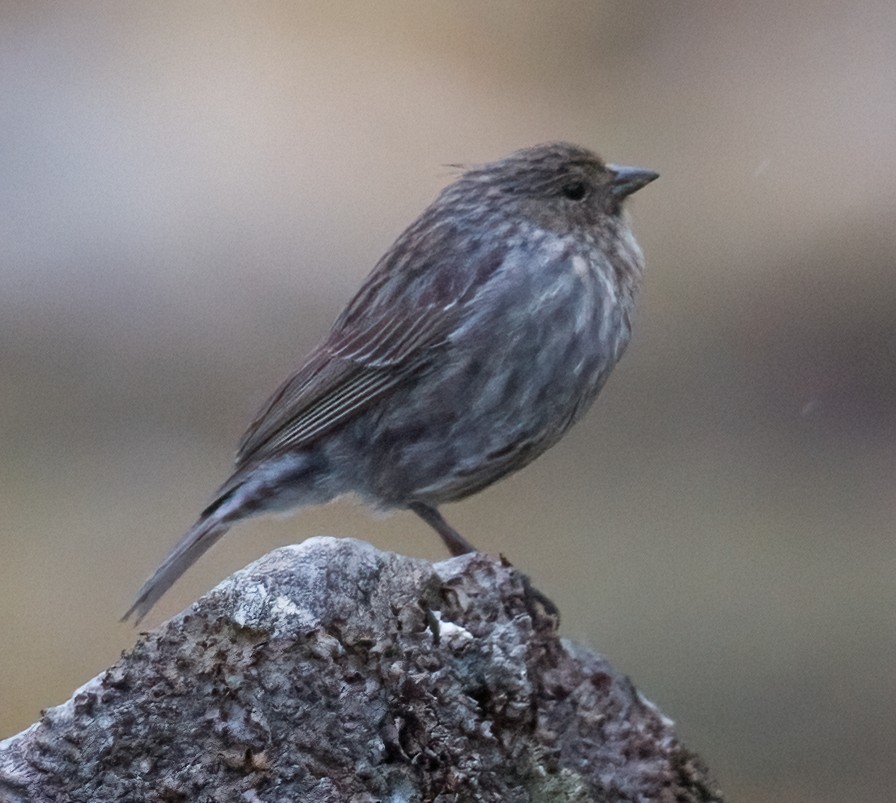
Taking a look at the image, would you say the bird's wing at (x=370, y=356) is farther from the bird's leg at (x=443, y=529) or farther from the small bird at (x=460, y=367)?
the bird's leg at (x=443, y=529)

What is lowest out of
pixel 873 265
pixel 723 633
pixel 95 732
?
pixel 95 732

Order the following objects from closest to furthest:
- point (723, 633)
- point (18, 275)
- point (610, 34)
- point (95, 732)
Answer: point (95, 732)
point (723, 633)
point (18, 275)
point (610, 34)

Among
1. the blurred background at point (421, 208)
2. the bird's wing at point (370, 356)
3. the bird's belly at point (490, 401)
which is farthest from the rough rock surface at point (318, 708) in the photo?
the blurred background at point (421, 208)

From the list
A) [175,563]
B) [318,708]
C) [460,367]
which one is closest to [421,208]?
[460,367]

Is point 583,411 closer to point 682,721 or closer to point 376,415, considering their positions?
point 376,415

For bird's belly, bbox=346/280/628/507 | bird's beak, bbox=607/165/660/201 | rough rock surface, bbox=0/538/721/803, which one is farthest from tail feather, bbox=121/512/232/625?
bird's beak, bbox=607/165/660/201

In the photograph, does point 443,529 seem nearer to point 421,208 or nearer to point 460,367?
point 460,367

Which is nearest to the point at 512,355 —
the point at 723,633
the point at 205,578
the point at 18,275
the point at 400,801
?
the point at 400,801
